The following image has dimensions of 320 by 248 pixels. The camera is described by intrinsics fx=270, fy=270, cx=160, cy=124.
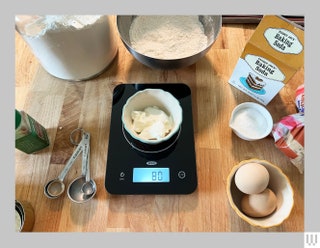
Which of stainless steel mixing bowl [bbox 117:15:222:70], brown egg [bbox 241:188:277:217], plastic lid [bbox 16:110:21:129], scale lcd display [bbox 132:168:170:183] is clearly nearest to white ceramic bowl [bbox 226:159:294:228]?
brown egg [bbox 241:188:277:217]

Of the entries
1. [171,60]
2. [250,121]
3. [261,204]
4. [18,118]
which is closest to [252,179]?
[261,204]

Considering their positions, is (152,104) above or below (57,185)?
above

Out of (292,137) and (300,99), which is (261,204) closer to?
(292,137)

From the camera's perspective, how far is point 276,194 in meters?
0.55

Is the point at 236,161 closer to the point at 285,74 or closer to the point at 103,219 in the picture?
the point at 285,74

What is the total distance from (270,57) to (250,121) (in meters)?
0.16

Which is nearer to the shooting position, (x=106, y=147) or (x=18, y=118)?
(x=18, y=118)

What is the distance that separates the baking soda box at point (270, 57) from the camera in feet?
1.67

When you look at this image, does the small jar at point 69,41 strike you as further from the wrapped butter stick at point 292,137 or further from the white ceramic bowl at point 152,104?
the wrapped butter stick at point 292,137

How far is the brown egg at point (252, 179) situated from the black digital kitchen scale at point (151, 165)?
0.11 metres

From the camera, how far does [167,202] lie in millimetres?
585

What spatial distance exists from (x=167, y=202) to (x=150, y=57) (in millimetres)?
332

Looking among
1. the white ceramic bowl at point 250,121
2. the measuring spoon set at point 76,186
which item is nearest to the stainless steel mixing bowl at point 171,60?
the white ceramic bowl at point 250,121

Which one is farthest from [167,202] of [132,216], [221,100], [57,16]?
[57,16]
